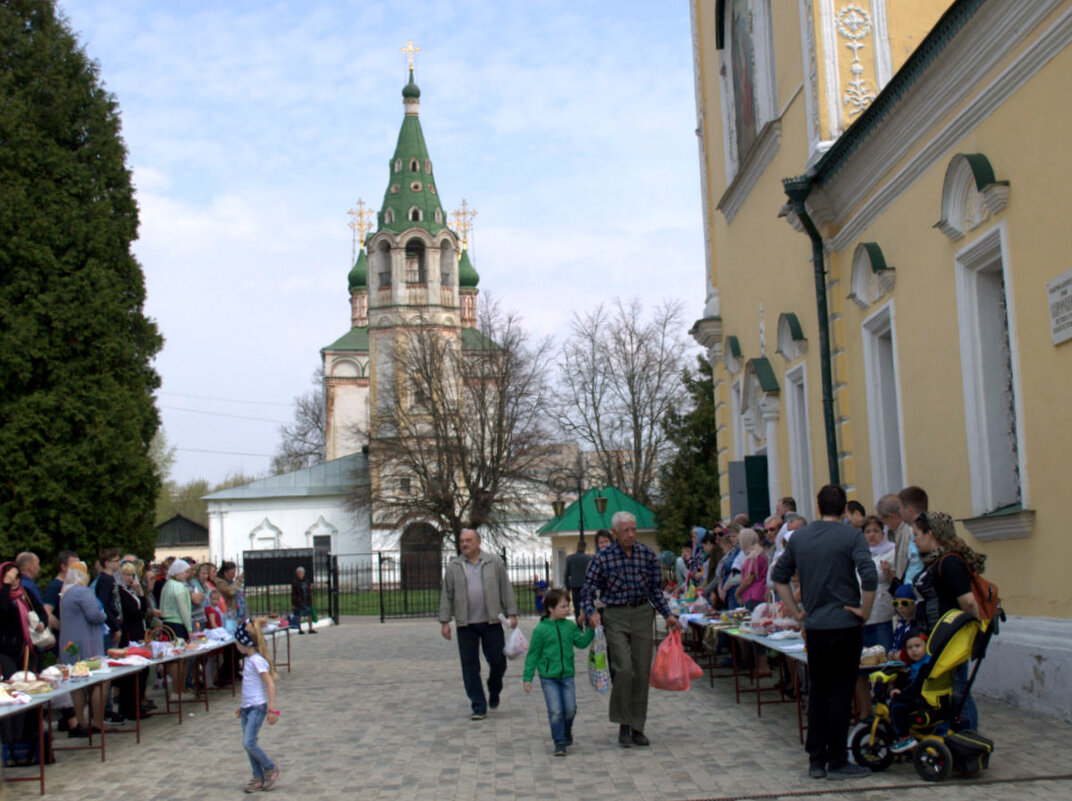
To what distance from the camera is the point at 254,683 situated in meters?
8.06

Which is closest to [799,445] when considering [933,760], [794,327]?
[794,327]

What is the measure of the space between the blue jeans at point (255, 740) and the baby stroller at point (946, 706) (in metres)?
3.94

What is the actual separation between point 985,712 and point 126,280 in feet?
48.2

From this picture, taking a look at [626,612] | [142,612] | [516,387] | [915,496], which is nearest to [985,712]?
[915,496]

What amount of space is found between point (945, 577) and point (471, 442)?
1893 inches

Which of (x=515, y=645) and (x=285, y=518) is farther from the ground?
(x=285, y=518)

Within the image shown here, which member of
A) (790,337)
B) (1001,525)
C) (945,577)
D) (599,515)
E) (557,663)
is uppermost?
(790,337)

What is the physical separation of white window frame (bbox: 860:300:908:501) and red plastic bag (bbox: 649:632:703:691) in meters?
4.73

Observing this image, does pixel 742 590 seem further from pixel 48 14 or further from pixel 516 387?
pixel 516 387

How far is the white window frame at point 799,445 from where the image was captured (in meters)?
16.1

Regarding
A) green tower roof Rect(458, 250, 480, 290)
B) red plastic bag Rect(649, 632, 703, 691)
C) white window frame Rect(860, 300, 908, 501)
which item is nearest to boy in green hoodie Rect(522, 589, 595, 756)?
red plastic bag Rect(649, 632, 703, 691)

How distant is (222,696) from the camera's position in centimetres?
1429

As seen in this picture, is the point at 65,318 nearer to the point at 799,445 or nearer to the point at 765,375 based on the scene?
the point at 765,375

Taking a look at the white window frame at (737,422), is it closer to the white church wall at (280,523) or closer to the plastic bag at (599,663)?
the plastic bag at (599,663)
